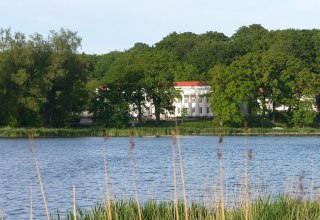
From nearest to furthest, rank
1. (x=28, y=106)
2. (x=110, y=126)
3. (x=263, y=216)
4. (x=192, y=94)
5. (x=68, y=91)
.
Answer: (x=263, y=216), (x=28, y=106), (x=68, y=91), (x=110, y=126), (x=192, y=94)

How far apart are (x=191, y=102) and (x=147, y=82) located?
88.6 feet

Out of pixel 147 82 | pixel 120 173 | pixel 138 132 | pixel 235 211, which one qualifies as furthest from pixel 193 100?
pixel 235 211

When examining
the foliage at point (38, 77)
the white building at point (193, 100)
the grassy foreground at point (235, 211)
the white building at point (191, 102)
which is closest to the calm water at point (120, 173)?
the grassy foreground at point (235, 211)

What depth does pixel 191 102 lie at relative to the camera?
384ft

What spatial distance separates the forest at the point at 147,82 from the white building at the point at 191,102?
5.31 ft

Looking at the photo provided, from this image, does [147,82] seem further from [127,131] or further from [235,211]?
[235,211]

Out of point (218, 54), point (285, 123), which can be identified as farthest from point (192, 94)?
point (285, 123)

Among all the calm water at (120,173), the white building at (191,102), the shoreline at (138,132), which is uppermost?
the white building at (191,102)

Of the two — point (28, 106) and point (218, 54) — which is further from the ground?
point (218, 54)

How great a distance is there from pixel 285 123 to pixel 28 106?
31769 mm

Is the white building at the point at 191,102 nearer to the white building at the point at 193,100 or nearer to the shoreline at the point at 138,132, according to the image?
the white building at the point at 193,100

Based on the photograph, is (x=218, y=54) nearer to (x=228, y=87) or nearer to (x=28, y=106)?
(x=228, y=87)

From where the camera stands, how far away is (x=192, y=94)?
11062 centimetres

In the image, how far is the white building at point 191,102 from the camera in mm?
97375
